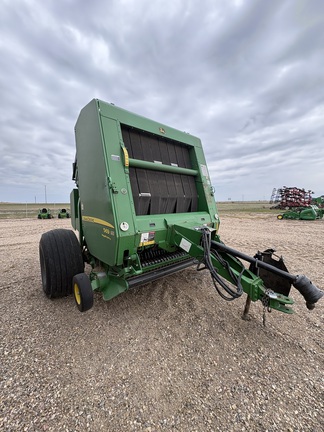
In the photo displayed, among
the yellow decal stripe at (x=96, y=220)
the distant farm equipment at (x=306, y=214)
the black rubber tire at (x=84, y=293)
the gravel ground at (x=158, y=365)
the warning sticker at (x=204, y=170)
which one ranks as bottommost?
the gravel ground at (x=158, y=365)

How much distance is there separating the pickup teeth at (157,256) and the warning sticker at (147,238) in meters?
0.37

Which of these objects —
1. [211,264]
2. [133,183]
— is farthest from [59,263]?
[211,264]

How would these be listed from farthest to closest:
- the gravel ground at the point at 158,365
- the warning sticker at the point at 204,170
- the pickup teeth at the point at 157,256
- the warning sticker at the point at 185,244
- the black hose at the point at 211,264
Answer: the warning sticker at the point at 204,170
the pickup teeth at the point at 157,256
the warning sticker at the point at 185,244
the black hose at the point at 211,264
the gravel ground at the point at 158,365

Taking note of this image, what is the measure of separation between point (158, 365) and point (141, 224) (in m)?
1.46

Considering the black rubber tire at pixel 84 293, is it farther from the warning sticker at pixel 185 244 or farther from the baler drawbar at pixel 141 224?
the warning sticker at pixel 185 244

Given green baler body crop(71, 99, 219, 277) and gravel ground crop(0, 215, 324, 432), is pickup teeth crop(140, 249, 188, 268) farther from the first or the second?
gravel ground crop(0, 215, 324, 432)

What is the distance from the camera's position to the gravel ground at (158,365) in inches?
59.4

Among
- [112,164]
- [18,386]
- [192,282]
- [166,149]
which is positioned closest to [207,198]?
[166,149]

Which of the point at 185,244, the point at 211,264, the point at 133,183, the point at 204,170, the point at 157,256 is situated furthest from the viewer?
the point at 204,170

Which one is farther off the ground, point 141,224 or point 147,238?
point 141,224

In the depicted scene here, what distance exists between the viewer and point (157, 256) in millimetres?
3107

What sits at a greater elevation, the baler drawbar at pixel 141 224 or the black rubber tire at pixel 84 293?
the baler drawbar at pixel 141 224

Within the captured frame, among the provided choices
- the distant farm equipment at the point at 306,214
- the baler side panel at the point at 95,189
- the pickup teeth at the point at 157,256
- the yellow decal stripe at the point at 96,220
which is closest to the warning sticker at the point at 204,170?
the pickup teeth at the point at 157,256

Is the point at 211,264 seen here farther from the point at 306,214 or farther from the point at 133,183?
the point at 306,214
